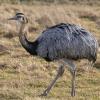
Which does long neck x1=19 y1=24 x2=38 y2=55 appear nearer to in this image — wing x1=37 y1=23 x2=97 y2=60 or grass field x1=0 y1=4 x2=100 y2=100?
wing x1=37 y1=23 x2=97 y2=60

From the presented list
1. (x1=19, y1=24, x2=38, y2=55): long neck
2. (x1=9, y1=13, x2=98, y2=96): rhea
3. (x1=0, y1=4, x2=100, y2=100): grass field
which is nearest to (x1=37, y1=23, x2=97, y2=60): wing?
(x1=9, y1=13, x2=98, y2=96): rhea

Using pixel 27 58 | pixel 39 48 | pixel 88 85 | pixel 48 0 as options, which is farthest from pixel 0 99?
pixel 48 0

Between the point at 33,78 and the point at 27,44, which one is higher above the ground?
the point at 27,44

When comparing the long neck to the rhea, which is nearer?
the rhea

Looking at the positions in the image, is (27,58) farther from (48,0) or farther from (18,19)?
(48,0)

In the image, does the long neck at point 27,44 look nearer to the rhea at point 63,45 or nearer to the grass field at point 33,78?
the rhea at point 63,45

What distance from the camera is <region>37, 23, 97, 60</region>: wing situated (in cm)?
921

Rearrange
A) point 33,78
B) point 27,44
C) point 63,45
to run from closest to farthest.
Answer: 1. point 63,45
2. point 27,44
3. point 33,78

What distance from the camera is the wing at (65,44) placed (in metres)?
9.21

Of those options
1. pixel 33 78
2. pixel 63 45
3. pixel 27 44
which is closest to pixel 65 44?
pixel 63 45

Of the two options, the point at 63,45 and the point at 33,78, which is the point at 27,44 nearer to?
the point at 63,45

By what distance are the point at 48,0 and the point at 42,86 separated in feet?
92.7

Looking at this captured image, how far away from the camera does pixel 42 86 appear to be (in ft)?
33.8

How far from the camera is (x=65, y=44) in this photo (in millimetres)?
9211
